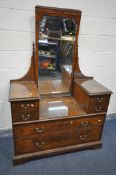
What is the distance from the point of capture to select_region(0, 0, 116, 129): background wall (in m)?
1.71

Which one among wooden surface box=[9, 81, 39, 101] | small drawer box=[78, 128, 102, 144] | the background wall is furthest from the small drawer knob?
wooden surface box=[9, 81, 39, 101]

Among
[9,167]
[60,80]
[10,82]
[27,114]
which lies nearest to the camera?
[27,114]

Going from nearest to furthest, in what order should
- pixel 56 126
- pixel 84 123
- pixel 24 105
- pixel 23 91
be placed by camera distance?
1. pixel 24 105
2. pixel 23 91
3. pixel 56 126
4. pixel 84 123

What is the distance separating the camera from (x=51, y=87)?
207cm

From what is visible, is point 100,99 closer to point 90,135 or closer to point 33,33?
point 90,135

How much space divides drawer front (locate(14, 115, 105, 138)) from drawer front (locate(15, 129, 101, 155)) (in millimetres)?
67

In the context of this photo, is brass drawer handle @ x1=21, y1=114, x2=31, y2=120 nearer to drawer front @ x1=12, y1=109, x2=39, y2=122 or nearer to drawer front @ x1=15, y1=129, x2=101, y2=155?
drawer front @ x1=12, y1=109, x2=39, y2=122

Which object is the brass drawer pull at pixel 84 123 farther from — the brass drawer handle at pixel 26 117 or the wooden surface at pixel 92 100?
the brass drawer handle at pixel 26 117

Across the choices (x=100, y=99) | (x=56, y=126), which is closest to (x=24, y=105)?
(x=56, y=126)

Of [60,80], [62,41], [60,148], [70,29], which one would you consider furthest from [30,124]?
[70,29]

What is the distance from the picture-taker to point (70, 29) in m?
1.86

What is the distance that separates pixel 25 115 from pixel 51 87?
566 mm

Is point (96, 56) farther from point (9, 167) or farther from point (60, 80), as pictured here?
point (9, 167)

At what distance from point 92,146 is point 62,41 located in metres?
1.32
